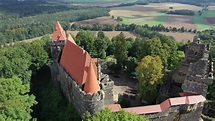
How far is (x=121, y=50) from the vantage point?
147 ft

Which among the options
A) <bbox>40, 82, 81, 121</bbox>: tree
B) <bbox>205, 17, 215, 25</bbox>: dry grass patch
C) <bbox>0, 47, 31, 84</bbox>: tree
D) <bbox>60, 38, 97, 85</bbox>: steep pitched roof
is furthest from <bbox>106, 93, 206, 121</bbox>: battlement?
<bbox>205, 17, 215, 25</bbox>: dry grass patch

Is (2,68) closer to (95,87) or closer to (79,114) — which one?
(79,114)

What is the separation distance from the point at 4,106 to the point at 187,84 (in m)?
21.6

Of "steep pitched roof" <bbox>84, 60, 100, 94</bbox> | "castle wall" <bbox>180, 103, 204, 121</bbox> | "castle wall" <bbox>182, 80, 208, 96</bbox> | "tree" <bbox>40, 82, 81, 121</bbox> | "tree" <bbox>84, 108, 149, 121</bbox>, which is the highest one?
"steep pitched roof" <bbox>84, 60, 100, 94</bbox>

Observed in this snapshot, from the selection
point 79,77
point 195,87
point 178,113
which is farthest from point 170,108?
point 79,77

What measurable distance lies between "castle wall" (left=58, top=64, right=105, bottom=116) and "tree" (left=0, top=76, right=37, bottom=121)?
5.03 m

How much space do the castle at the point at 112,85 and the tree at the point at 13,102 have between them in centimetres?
564

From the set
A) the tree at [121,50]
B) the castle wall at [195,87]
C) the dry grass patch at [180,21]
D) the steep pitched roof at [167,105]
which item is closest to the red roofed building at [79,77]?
the steep pitched roof at [167,105]

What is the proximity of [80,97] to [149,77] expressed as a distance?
10.5 meters

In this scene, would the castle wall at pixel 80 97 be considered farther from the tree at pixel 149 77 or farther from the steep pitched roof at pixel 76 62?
the tree at pixel 149 77

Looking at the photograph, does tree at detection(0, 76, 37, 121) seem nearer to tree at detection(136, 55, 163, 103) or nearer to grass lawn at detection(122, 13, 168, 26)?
tree at detection(136, 55, 163, 103)

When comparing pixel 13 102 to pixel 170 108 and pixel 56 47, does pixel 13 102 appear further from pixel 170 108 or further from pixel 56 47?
pixel 170 108

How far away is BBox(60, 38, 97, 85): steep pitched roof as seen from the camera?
28.8 m

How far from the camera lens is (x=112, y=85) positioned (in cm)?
3030
